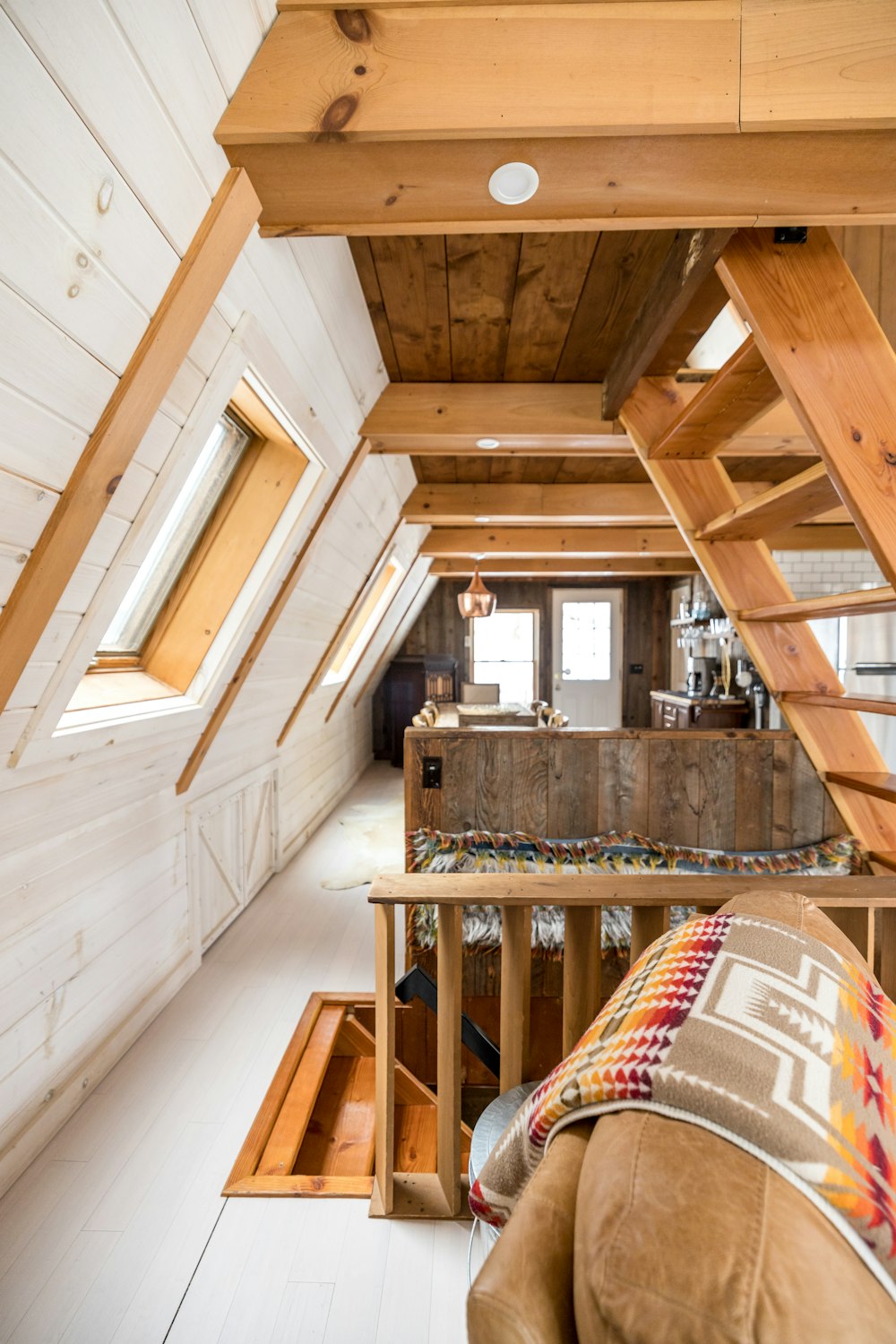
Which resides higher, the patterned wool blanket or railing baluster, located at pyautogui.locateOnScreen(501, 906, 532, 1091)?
the patterned wool blanket

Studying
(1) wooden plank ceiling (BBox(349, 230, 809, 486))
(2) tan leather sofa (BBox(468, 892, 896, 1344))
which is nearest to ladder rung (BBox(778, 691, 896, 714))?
(1) wooden plank ceiling (BBox(349, 230, 809, 486))

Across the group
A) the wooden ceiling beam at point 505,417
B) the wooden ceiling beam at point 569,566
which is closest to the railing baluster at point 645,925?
the wooden ceiling beam at point 505,417

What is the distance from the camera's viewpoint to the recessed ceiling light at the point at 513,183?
1.23 meters

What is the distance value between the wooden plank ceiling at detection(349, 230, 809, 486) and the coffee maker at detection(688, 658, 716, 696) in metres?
3.79

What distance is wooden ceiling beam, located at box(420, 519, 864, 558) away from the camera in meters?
5.60

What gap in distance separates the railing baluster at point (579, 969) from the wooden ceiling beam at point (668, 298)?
1.41 meters

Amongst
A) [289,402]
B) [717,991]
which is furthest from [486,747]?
[717,991]

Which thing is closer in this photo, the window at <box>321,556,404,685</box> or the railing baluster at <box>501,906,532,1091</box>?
the railing baluster at <box>501,906,532,1091</box>

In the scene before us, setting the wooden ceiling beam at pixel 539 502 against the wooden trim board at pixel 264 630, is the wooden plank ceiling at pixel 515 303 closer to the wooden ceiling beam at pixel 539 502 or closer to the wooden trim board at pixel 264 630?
the wooden trim board at pixel 264 630

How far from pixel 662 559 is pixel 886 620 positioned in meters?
3.35

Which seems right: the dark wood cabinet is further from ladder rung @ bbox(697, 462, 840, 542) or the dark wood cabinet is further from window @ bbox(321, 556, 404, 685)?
ladder rung @ bbox(697, 462, 840, 542)

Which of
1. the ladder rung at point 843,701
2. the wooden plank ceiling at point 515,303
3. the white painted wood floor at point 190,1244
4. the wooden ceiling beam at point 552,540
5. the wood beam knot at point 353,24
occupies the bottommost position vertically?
the white painted wood floor at point 190,1244

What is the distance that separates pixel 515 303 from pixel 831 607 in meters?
1.31

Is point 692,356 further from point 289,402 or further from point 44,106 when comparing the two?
point 44,106
